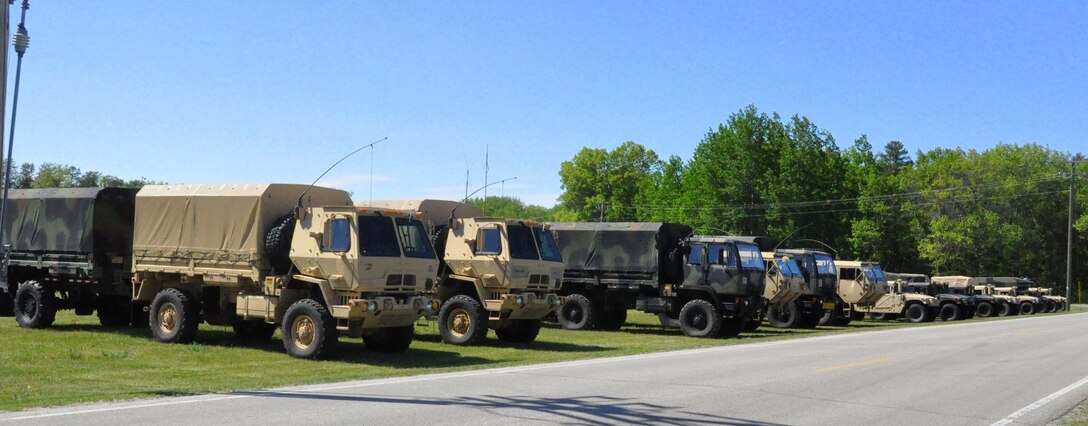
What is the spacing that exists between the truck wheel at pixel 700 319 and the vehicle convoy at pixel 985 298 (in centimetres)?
2526

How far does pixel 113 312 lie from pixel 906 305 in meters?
31.9

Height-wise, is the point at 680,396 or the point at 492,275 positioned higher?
the point at 492,275

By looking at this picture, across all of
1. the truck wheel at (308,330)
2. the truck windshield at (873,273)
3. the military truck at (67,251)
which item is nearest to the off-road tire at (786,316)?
the truck windshield at (873,273)

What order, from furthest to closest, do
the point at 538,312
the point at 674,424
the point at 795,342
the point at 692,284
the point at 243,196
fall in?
1. the point at 692,284
2. the point at 795,342
3. the point at 538,312
4. the point at 243,196
5. the point at 674,424

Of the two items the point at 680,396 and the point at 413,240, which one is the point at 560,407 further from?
the point at 413,240

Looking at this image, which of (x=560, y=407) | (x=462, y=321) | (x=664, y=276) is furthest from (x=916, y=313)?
(x=560, y=407)

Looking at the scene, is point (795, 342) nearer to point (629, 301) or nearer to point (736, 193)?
point (629, 301)

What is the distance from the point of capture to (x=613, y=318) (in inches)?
1175

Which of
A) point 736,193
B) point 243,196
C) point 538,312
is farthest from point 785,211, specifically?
point 243,196

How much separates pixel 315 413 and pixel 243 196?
9332mm

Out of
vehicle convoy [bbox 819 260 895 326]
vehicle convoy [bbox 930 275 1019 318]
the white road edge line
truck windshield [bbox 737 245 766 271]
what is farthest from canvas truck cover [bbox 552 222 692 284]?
vehicle convoy [bbox 930 275 1019 318]

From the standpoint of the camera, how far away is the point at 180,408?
1049 cm

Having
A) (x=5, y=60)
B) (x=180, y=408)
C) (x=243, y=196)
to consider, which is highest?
(x=5, y=60)

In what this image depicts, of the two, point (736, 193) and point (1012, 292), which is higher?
point (736, 193)
